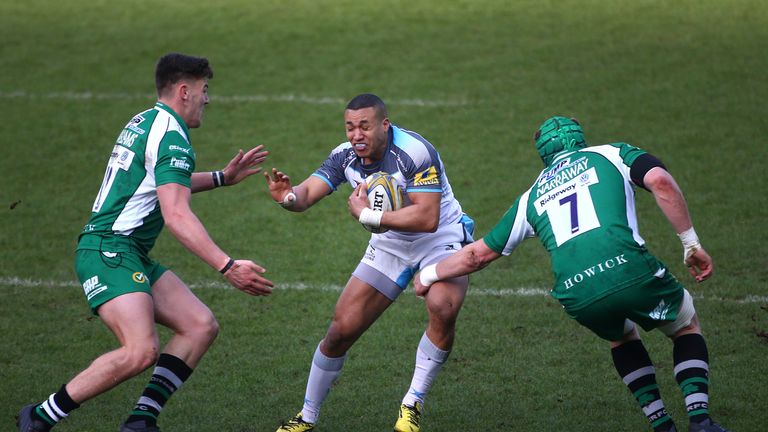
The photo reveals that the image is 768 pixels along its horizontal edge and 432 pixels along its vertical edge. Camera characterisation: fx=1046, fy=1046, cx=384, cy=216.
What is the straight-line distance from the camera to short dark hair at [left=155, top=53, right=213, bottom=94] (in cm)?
727

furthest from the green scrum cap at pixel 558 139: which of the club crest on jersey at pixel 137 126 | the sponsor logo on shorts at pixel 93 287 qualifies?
the sponsor logo on shorts at pixel 93 287

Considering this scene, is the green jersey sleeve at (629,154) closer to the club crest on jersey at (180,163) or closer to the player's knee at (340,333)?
the player's knee at (340,333)

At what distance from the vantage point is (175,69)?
287 inches

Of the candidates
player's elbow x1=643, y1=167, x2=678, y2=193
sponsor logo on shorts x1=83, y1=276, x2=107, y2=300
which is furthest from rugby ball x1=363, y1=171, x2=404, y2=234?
player's elbow x1=643, y1=167, x2=678, y2=193

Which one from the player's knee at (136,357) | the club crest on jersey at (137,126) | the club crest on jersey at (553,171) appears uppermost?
the club crest on jersey at (553,171)

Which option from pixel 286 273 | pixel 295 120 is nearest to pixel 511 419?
pixel 286 273

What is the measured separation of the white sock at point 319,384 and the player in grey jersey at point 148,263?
97cm

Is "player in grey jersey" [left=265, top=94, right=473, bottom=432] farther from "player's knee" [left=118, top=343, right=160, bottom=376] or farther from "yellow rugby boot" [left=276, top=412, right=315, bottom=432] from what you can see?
"player's knee" [left=118, top=343, right=160, bottom=376]

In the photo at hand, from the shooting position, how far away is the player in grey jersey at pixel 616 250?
21.0ft

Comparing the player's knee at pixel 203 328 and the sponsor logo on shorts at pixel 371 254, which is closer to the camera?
the player's knee at pixel 203 328

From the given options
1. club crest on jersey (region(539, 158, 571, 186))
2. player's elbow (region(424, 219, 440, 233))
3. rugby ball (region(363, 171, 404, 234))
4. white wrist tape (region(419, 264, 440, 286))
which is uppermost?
club crest on jersey (region(539, 158, 571, 186))

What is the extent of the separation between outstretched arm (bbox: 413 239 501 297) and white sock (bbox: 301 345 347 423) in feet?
3.17

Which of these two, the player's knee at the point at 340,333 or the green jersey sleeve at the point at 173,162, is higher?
the green jersey sleeve at the point at 173,162

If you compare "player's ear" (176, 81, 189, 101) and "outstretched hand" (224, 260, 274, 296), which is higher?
"player's ear" (176, 81, 189, 101)
